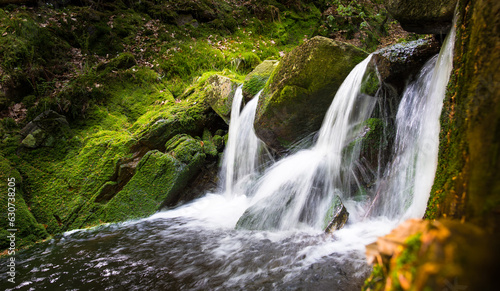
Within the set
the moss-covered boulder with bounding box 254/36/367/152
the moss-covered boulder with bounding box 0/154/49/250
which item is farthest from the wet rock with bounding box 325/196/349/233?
the moss-covered boulder with bounding box 0/154/49/250

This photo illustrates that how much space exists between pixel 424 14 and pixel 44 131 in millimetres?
8294

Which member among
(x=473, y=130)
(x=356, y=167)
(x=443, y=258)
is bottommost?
(x=356, y=167)

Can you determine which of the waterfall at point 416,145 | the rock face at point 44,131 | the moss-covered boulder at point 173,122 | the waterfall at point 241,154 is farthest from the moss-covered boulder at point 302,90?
the rock face at point 44,131

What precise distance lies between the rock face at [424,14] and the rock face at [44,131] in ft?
25.8

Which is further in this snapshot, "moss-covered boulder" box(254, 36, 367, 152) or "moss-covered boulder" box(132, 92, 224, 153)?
"moss-covered boulder" box(132, 92, 224, 153)

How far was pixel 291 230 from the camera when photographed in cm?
363

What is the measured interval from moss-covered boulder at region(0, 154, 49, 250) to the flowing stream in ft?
1.24

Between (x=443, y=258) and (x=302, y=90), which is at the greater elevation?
(x=302, y=90)

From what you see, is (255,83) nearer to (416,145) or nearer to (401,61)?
(401,61)

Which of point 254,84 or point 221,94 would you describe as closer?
point 254,84

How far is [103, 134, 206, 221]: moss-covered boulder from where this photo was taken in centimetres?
516

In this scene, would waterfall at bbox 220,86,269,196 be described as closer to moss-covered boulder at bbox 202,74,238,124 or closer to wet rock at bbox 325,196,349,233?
moss-covered boulder at bbox 202,74,238,124

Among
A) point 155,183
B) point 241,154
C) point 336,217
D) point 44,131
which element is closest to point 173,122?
point 155,183

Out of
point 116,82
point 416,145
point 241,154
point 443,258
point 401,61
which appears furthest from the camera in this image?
point 116,82
